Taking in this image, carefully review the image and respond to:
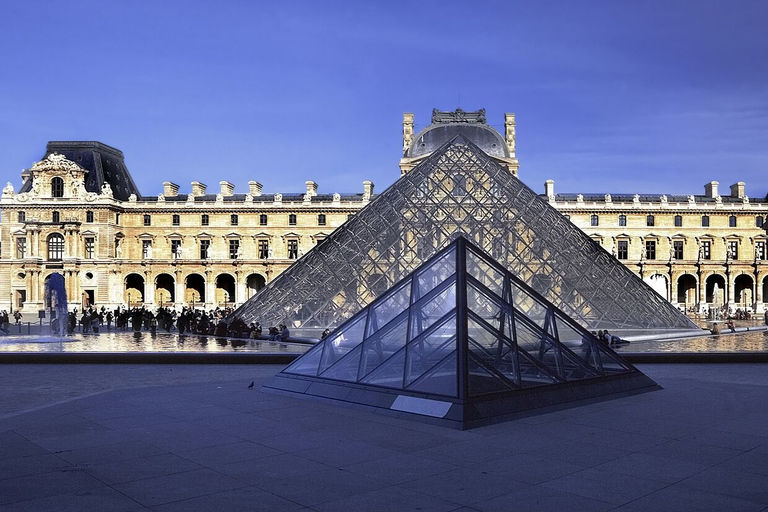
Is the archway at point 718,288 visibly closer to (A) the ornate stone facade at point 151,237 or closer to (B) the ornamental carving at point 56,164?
(A) the ornate stone facade at point 151,237

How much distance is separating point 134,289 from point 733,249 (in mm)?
47894

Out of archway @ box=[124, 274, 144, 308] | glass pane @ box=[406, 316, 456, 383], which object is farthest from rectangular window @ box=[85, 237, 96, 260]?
glass pane @ box=[406, 316, 456, 383]

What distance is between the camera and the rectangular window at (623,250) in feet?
177

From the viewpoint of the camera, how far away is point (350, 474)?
17.3 ft

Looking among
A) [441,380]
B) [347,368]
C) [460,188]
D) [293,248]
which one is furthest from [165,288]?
[441,380]

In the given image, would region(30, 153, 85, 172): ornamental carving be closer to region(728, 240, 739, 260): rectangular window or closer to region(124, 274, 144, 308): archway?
region(124, 274, 144, 308): archway

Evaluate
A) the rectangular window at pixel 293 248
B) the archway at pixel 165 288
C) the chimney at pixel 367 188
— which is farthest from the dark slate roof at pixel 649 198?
the archway at pixel 165 288

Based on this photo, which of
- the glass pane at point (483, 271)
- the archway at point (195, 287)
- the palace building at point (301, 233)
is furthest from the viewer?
the archway at point (195, 287)

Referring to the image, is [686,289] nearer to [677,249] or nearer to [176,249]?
[677,249]

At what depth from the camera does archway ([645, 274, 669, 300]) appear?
167ft

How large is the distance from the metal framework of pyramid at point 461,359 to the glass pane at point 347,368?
0.01 m

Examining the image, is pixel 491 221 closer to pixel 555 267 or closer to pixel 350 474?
pixel 555 267

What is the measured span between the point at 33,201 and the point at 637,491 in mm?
52914

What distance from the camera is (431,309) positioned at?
8.55 metres
